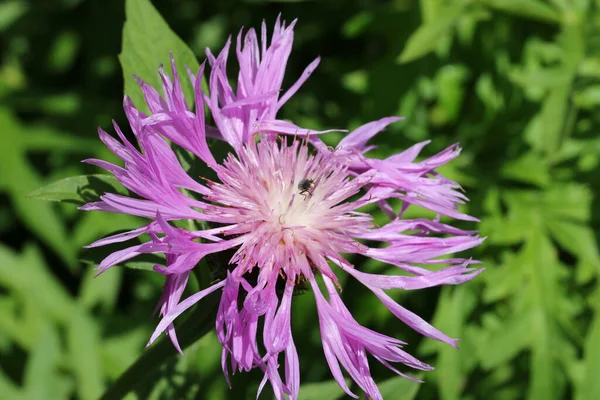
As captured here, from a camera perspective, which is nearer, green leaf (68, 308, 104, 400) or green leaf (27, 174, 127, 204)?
green leaf (27, 174, 127, 204)

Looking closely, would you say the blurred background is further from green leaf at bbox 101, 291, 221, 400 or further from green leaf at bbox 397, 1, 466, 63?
green leaf at bbox 101, 291, 221, 400

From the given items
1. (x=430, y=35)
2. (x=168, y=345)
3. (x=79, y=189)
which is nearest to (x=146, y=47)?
(x=79, y=189)

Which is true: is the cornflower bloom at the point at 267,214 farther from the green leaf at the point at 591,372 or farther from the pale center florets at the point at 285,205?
the green leaf at the point at 591,372

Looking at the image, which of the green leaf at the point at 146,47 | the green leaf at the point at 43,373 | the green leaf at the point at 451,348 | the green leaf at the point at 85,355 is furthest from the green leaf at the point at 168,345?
the green leaf at the point at 451,348

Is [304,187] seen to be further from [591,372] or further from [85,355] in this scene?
[85,355]

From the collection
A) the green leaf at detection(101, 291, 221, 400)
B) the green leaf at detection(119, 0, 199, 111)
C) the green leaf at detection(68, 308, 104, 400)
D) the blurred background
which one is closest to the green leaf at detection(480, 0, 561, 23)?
the blurred background
